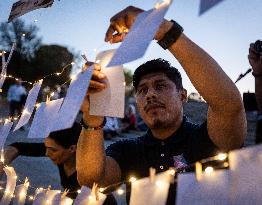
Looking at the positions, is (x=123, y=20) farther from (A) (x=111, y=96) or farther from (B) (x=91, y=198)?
(B) (x=91, y=198)

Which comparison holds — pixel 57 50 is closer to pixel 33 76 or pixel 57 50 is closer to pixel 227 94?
pixel 33 76

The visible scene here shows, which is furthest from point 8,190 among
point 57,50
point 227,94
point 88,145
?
point 57,50

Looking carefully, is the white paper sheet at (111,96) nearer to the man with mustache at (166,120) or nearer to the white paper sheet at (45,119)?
the man with mustache at (166,120)

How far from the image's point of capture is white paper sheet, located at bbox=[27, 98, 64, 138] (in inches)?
71.8

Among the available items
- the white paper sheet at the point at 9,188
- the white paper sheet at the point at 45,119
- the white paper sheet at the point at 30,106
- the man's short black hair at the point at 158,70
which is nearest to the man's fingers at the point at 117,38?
the white paper sheet at the point at 45,119

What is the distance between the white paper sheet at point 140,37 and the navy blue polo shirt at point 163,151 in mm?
1201

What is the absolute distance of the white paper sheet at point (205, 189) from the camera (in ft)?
4.69

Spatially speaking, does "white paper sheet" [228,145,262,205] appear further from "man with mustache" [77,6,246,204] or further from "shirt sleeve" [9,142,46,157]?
"shirt sleeve" [9,142,46,157]

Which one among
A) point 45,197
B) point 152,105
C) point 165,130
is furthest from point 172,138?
point 45,197

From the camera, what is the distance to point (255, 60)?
2826 mm

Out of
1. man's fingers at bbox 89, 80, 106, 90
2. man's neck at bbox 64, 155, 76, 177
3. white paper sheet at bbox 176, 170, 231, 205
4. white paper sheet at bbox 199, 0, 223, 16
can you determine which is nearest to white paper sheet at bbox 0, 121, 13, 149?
man's neck at bbox 64, 155, 76, 177

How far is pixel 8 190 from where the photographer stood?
3121 millimetres

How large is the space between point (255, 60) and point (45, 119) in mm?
1730

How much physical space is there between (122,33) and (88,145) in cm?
102
